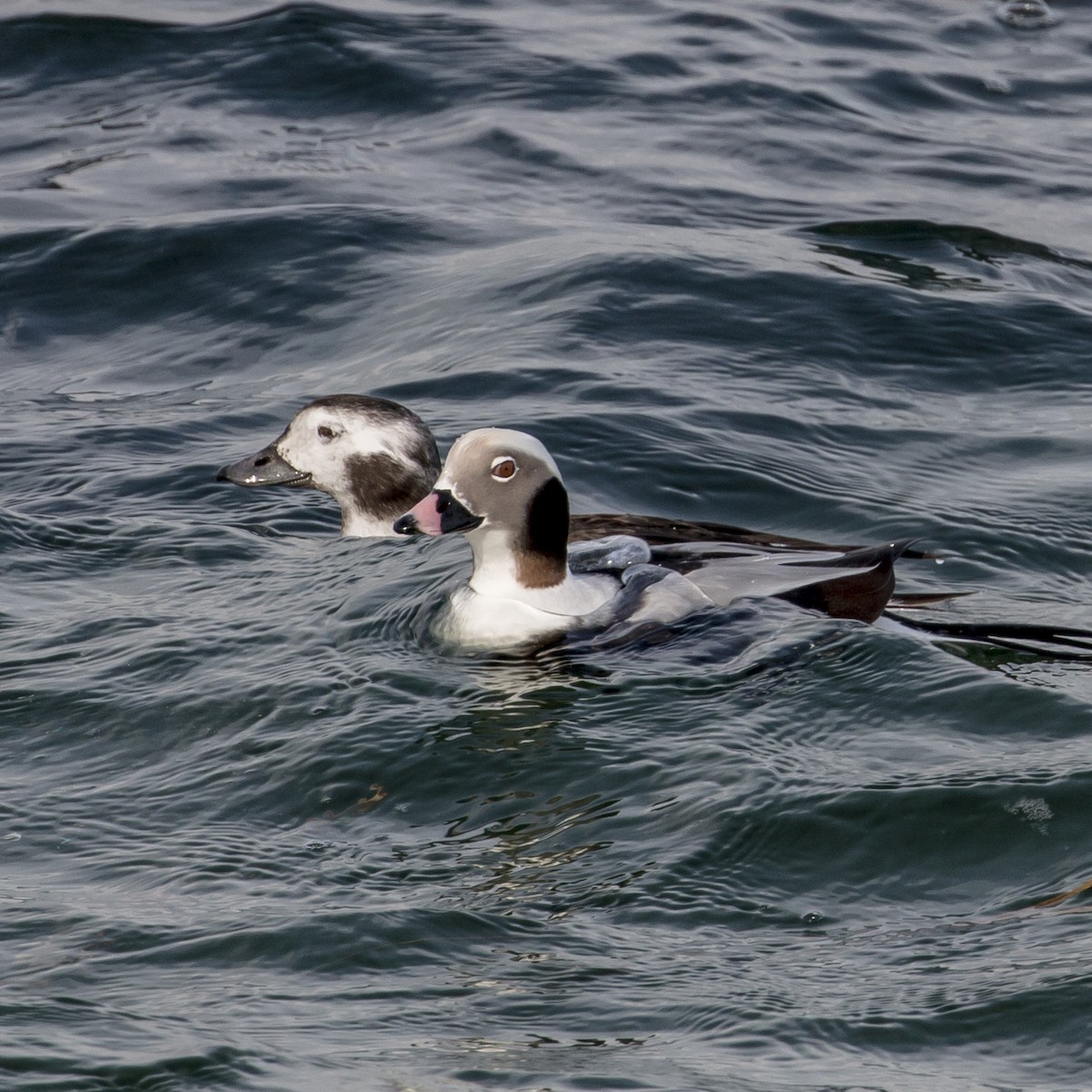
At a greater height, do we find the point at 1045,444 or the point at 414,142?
the point at 414,142

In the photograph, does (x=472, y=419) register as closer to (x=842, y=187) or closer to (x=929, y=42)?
(x=842, y=187)

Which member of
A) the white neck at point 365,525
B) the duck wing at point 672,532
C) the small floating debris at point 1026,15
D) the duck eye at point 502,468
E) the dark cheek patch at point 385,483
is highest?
the small floating debris at point 1026,15

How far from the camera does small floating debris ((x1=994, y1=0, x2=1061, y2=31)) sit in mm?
16719

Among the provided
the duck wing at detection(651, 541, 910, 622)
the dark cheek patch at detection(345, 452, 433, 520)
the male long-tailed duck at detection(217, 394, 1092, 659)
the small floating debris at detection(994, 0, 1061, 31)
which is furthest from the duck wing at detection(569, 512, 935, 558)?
the small floating debris at detection(994, 0, 1061, 31)

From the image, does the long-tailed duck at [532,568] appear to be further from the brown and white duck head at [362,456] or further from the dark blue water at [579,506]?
the brown and white duck head at [362,456]

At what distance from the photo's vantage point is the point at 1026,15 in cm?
1680

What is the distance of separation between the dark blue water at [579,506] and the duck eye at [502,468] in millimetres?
649

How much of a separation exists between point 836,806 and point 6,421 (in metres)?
5.57

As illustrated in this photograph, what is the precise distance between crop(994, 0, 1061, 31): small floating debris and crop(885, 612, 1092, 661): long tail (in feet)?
36.7

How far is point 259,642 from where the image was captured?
6738 millimetres

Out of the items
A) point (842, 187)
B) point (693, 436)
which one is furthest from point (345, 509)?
point (842, 187)

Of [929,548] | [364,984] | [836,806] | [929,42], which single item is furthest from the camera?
[929,42]

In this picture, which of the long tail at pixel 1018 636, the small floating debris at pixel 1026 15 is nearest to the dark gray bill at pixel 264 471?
the long tail at pixel 1018 636

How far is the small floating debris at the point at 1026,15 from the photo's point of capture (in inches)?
658
